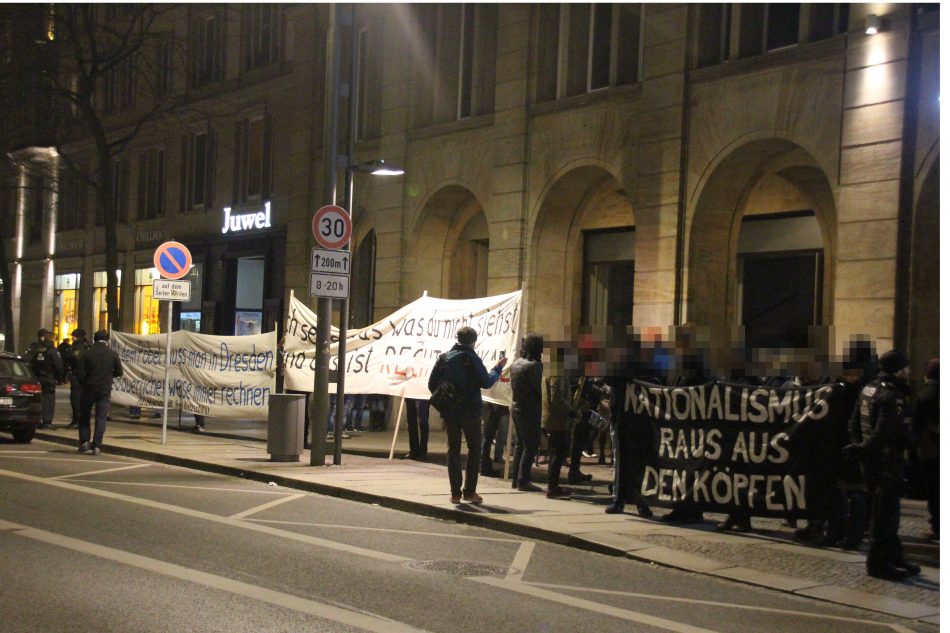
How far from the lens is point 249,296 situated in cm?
3100

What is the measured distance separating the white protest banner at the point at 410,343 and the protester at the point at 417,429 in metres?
0.65

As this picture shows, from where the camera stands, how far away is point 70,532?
9469 millimetres

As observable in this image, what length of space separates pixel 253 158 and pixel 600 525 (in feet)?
71.2

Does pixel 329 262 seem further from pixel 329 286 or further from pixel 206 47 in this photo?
pixel 206 47

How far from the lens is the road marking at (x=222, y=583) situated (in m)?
6.78

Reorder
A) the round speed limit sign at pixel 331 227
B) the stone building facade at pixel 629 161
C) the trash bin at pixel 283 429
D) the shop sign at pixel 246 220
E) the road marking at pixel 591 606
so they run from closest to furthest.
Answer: the road marking at pixel 591 606, the round speed limit sign at pixel 331 227, the stone building facade at pixel 629 161, the trash bin at pixel 283 429, the shop sign at pixel 246 220

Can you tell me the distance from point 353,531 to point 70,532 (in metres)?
2.52

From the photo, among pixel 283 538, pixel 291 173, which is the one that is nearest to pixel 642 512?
pixel 283 538

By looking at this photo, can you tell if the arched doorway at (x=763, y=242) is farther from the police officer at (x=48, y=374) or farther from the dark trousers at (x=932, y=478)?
the police officer at (x=48, y=374)

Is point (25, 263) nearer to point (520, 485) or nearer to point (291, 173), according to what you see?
point (291, 173)

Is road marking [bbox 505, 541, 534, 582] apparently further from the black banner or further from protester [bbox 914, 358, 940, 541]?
protester [bbox 914, 358, 940, 541]

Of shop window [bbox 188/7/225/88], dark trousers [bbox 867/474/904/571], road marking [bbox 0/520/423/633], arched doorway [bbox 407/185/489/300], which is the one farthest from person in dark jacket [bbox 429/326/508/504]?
shop window [bbox 188/7/225/88]

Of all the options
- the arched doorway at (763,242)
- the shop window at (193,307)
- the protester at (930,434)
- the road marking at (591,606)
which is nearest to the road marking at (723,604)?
the road marking at (591,606)

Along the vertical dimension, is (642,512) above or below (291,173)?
below
